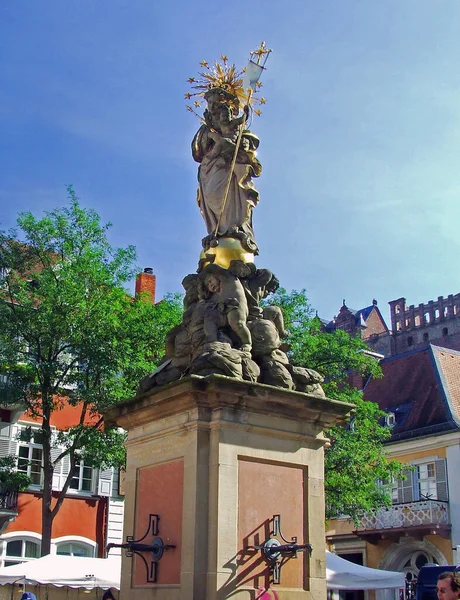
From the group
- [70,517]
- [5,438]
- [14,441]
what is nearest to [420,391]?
[70,517]

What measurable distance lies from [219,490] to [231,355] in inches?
56.9

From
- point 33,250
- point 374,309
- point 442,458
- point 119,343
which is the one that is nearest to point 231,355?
point 119,343

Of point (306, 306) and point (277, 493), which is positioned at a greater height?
point (306, 306)

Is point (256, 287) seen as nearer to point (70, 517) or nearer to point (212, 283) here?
point (212, 283)

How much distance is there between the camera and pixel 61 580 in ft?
51.7

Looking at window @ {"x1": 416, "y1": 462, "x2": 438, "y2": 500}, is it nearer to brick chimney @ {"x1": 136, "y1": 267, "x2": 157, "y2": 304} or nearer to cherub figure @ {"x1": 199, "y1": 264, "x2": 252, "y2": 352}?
brick chimney @ {"x1": 136, "y1": 267, "x2": 157, "y2": 304}

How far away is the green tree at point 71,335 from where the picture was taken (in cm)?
2127

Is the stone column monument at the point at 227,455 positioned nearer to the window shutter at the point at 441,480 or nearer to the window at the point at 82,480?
the window at the point at 82,480

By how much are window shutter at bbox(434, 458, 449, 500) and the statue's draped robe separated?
84.2ft

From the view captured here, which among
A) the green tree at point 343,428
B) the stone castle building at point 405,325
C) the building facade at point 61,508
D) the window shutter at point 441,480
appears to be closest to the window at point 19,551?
the building facade at point 61,508

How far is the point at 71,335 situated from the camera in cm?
2144

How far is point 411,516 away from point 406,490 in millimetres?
1902

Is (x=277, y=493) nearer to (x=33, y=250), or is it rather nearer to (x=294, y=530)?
(x=294, y=530)

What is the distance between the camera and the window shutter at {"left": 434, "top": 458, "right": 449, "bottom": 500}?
3350 cm
